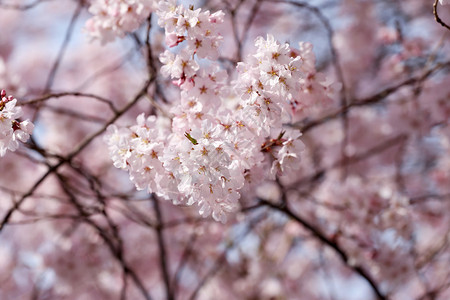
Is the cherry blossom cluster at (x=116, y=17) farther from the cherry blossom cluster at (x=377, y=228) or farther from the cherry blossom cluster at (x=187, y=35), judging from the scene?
the cherry blossom cluster at (x=377, y=228)

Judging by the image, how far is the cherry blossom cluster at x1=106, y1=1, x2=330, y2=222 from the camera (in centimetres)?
144

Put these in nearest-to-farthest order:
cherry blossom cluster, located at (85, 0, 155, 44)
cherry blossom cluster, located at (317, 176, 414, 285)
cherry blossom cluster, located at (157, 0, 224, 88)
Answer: cherry blossom cluster, located at (157, 0, 224, 88) → cherry blossom cluster, located at (85, 0, 155, 44) → cherry blossom cluster, located at (317, 176, 414, 285)

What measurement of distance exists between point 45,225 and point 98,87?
Answer: 2.29 metres

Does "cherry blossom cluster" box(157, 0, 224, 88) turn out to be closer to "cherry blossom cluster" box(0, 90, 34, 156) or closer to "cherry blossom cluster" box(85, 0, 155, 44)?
"cherry blossom cluster" box(85, 0, 155, 44)

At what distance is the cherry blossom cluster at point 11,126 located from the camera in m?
1.53

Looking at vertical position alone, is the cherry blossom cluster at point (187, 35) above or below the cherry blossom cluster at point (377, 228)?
above

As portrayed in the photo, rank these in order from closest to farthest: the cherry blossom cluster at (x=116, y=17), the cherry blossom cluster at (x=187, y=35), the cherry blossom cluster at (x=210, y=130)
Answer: the cherry blossom cluster at (x=210, y=130) → the cherry blossom cluster at (x=187, y=35) → the cherry blossom cluster at (x=116, y=17)

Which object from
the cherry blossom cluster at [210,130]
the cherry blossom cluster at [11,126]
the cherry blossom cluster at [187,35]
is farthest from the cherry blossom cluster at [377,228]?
the cherry blossom cluster at [11,126]

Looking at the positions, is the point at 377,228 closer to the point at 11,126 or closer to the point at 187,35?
the point at 187,35

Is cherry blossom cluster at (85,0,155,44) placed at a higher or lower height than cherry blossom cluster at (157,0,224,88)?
higher

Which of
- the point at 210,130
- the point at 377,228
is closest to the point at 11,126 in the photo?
the point at 210,130

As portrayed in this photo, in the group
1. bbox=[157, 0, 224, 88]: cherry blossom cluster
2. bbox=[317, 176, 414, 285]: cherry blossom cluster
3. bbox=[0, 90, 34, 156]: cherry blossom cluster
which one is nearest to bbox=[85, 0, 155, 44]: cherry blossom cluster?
bbox=[157, 0, 224, 88]: cherry blossom cluster

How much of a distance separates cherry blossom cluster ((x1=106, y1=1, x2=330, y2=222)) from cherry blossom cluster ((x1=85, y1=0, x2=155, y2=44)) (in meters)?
0.32

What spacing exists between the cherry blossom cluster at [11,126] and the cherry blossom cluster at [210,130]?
0.91ft
